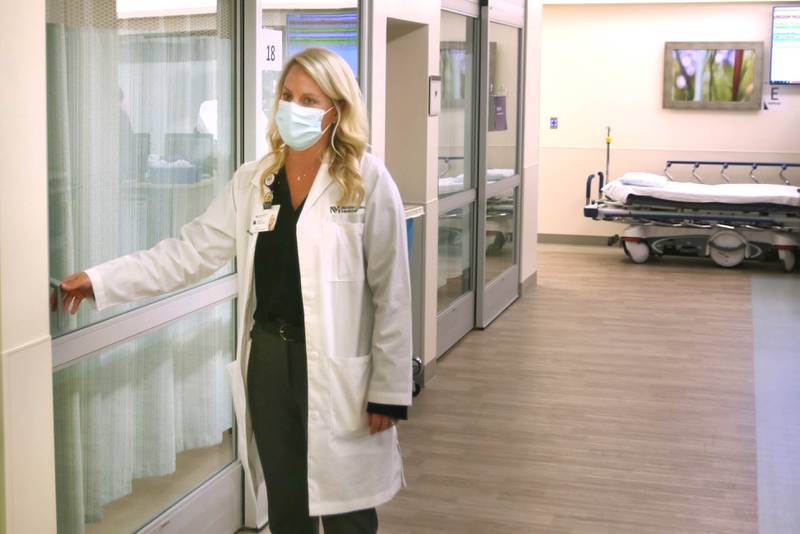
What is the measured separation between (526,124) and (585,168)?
3659 millimetres

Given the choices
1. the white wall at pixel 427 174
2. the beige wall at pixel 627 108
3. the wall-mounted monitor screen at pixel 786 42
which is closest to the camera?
the white wall at pixel 427 174

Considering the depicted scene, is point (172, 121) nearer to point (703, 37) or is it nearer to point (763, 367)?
point (763, 367)

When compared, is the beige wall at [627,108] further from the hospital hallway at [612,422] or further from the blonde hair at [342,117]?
the blonde hair at [342,117]

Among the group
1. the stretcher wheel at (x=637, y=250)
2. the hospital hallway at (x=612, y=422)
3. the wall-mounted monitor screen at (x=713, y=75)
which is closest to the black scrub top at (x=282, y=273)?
the hospital hallway at (x=612, y=422)

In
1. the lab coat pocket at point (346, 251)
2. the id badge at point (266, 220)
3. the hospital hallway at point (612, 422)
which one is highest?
the id badge at point (266, 220)

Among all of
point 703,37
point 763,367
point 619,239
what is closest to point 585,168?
point 619,239

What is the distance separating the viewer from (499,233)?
831cm

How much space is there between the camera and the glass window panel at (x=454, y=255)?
23.3 ft

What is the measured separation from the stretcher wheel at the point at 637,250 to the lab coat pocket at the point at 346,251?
8.54 meters

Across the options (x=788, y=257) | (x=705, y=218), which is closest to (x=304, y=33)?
(x=705, y=218)

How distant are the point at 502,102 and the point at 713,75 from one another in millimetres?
4638

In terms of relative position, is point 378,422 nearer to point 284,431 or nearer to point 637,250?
point 284,431

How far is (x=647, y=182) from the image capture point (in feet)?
35.8

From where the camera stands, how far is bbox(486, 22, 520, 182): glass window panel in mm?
7871
